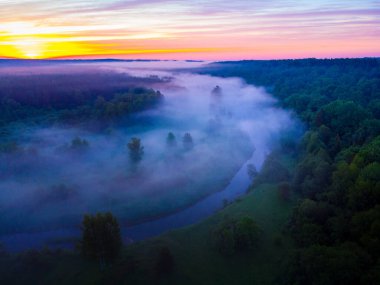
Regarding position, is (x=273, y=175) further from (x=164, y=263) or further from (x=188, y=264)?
(x=164, y=263)

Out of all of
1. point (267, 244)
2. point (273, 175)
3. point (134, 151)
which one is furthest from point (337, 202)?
point (134, 151)

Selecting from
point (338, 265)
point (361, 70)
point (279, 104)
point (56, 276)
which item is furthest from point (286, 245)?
point (361, 70)

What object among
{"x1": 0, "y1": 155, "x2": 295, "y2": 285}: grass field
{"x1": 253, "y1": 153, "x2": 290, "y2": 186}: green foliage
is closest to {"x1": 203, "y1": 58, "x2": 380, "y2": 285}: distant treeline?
{"x1": 253, "y1": 153, "x2": 290, "y2": 186}: green foliage

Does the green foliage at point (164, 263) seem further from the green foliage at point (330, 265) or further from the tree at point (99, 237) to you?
the green foliage at point (330, 265)

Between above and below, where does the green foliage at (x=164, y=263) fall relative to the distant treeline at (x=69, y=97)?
below

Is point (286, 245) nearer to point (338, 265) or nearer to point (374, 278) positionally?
point (338, 265)

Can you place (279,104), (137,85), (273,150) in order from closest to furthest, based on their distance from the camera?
(273,150) < (279,104) < (137,85)

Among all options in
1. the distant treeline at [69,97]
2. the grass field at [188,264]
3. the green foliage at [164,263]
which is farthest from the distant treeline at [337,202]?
the distant treeline at [69,97]
